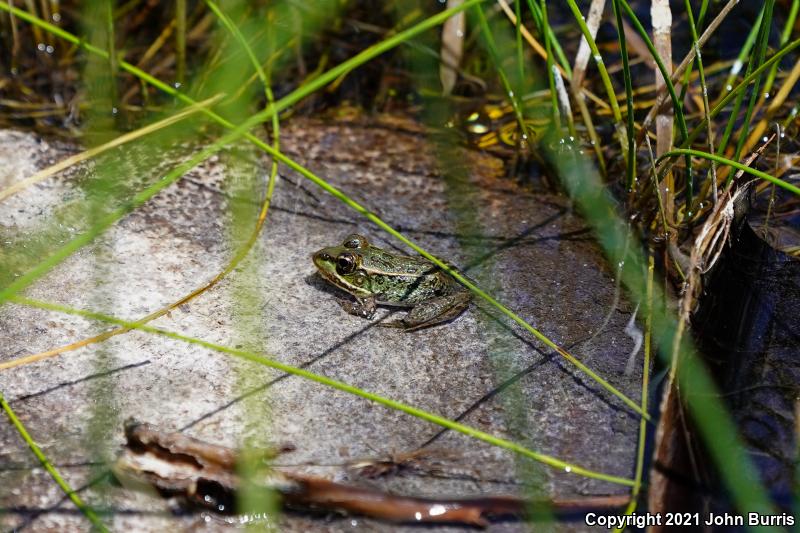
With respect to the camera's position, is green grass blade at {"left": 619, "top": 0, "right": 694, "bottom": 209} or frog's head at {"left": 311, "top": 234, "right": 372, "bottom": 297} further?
frog's head at {"left": 311, "top": 234, "right": 372, "bottom": 297}

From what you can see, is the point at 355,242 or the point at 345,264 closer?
the point at 345,264

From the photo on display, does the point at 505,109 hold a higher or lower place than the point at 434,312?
higher

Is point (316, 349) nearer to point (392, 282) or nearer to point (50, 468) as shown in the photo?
point (392, 282)

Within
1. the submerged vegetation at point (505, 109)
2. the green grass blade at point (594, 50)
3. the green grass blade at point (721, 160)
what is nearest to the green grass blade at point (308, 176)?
the submerged vegetation at point (505, 109)

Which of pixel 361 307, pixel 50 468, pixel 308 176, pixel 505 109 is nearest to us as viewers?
pixel 50 468

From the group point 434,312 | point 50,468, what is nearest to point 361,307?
point 434,312

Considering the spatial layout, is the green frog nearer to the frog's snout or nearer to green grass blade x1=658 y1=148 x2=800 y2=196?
the frog's snout

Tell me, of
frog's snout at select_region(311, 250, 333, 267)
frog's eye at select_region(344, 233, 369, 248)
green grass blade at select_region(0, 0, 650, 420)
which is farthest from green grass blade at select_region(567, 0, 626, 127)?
frog's snout at select_region(311, 250, 333, 267)
